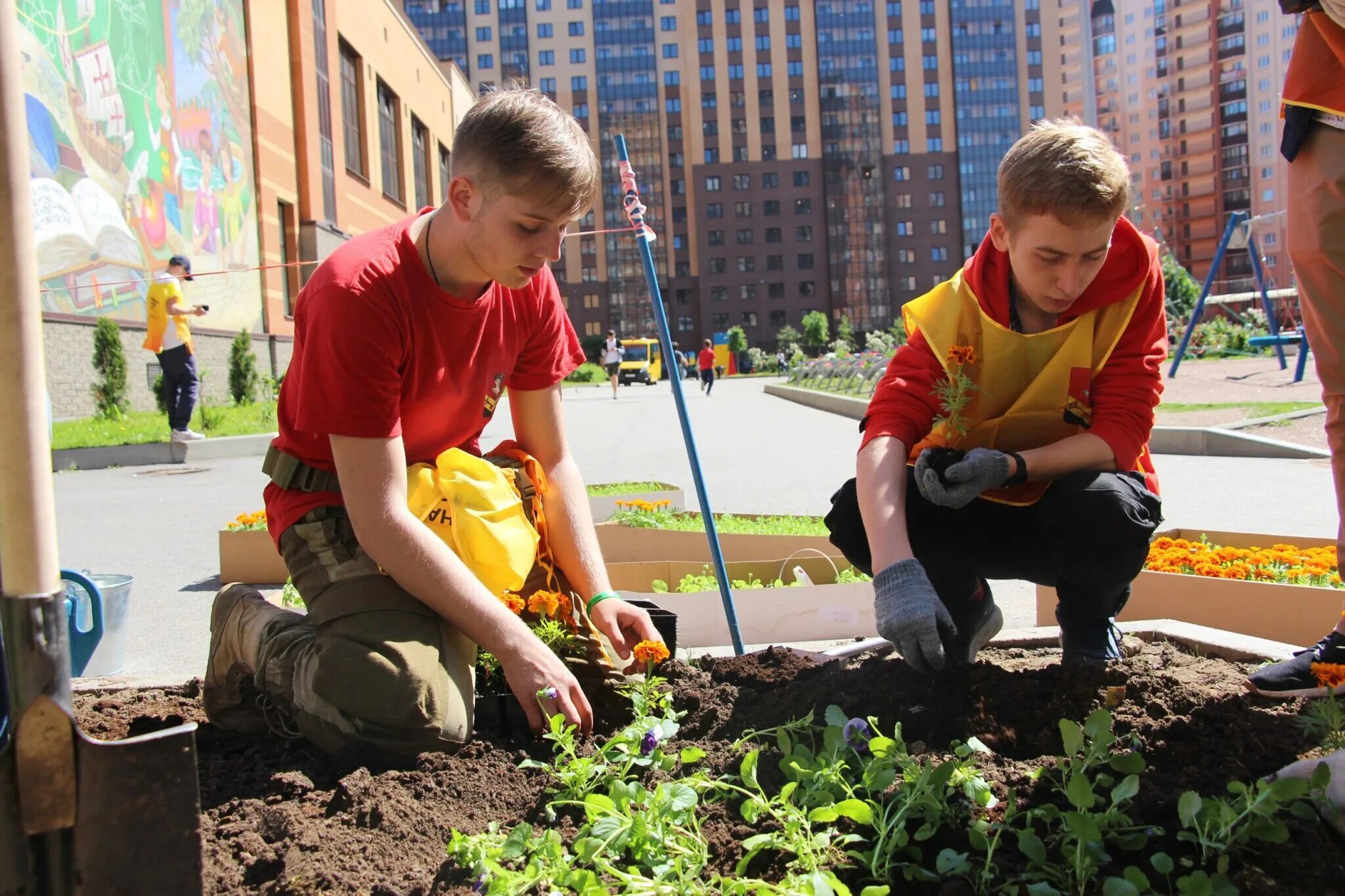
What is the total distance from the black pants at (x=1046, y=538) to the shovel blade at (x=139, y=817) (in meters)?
1.52

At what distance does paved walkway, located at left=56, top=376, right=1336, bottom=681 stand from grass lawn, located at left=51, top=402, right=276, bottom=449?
3.57 feet

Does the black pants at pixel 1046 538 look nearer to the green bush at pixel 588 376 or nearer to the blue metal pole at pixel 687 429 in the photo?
the blue metal pole at pixel 687 429

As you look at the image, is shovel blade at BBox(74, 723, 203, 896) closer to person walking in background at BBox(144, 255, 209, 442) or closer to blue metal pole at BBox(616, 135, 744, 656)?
blue metal pole at BBox(616, 135, 744, 656)

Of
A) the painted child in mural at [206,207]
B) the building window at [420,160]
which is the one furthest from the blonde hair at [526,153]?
the building window at [420,160]

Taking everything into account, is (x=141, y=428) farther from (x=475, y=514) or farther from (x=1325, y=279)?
(x=1325, y=279)

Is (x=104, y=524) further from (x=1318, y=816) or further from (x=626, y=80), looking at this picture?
(x=626, y=80)

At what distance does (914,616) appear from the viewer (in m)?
2.00

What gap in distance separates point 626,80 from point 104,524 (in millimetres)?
92787

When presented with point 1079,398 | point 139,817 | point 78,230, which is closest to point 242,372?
point 78,230

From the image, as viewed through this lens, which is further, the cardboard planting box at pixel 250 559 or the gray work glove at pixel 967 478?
the cardboard planting box at pixel 250 559

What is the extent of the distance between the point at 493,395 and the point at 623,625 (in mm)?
655

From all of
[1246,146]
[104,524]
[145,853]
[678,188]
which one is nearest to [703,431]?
[104,524]

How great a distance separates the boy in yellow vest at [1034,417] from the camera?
2.22m

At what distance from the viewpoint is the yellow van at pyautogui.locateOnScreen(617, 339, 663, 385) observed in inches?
1986
